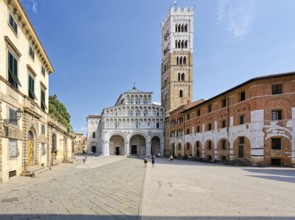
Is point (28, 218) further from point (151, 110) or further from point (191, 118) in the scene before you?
point (151, 110)

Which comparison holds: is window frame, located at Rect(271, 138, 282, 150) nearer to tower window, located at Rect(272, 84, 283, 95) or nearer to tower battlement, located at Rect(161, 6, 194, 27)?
tower window, located at Rect(272, 84, 283, 95)

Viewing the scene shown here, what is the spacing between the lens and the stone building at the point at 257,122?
22.3 m

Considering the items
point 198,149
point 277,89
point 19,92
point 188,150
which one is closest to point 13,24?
point 19,92

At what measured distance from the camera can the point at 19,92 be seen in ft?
39.9

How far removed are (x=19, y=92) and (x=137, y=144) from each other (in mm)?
47022

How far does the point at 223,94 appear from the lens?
2919 centimetres

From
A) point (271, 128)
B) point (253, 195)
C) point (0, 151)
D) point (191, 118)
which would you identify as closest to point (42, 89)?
point (0, 151)

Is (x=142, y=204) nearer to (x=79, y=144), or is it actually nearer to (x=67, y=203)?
(x=67, y=203)

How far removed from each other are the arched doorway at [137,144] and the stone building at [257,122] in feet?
92.4

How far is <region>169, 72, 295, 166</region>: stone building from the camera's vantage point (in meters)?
22.3

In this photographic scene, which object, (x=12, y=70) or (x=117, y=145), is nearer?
(x=12, y=70)

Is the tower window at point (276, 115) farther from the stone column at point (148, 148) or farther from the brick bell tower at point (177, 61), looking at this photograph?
the stone column at point (148, 148)

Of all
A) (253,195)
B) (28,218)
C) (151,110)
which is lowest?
(253,195)

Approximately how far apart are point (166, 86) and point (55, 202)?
54.3 metres
